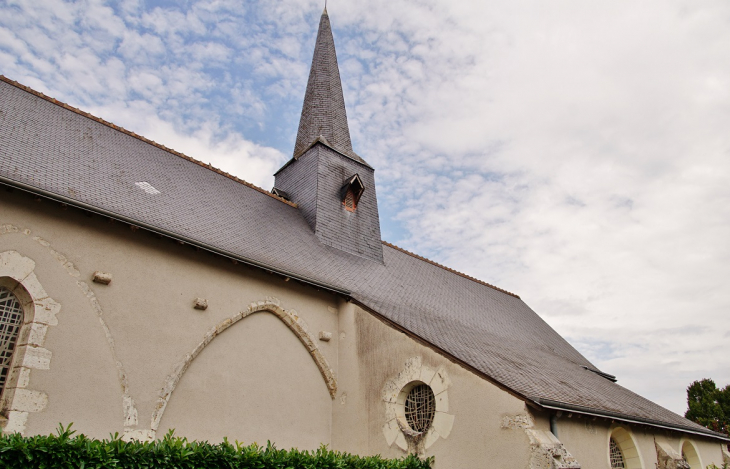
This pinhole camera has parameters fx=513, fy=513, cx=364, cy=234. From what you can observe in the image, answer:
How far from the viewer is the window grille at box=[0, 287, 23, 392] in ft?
19.7

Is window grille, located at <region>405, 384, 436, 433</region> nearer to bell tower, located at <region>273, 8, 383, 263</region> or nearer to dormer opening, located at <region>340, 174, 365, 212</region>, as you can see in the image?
bell tower, located at <region>273, 8, 383, 263</region>

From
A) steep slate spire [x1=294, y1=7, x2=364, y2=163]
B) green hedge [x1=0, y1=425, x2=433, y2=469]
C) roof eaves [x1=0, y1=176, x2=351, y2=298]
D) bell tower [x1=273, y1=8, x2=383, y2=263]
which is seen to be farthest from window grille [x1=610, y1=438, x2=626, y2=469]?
steep slate spire [x1=294, y1=7, x2=364, y2=163]

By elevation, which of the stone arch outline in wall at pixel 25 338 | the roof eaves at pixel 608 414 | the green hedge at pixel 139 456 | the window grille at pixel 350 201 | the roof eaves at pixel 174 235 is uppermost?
the window grille at pixel 350 201

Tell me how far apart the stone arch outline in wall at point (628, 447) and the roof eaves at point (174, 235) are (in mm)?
5194

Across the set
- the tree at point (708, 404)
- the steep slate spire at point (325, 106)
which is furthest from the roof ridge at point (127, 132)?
the tree at point (708, 404)

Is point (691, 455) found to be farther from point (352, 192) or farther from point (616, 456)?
point (352, 192)

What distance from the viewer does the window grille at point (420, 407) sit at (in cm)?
788

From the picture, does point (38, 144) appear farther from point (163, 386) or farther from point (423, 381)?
point (423, 381)

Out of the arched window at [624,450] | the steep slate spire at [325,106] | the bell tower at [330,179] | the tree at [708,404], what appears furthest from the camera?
the tree at [708,404]

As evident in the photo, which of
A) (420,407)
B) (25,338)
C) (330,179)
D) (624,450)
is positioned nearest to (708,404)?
(624,450)

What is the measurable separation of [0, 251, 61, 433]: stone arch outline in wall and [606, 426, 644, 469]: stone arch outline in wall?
843 cm

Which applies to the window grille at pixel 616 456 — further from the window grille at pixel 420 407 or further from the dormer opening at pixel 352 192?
the dormer opening at pixel 352 192

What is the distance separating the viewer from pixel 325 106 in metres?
15.2

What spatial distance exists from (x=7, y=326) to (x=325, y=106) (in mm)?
10738
